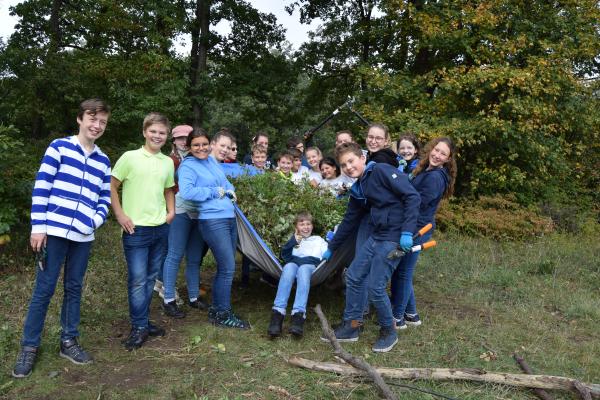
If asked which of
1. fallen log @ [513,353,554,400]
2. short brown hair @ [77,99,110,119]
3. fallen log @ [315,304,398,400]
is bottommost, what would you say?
fallen log @ [513,353,554,400]

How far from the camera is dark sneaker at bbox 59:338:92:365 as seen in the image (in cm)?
316

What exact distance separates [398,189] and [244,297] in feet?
6.81

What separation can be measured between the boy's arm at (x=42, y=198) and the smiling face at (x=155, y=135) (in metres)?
0.63

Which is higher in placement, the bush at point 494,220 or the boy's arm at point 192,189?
the boy's arm at point 192,189

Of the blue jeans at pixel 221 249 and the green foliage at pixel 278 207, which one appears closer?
the blue jeans at pixel 221 249

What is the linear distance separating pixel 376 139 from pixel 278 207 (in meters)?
1.02

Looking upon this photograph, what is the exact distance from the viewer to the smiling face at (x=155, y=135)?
3.31m

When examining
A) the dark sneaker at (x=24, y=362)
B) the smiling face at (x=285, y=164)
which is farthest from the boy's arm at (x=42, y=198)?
the smiling face at (x=285, y=164)

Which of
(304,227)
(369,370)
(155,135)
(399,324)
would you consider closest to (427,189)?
(304,227)

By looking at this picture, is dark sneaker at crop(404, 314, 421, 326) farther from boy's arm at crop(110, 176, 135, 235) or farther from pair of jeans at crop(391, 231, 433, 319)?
boy's arm at crop(110, 176, 135, 235)

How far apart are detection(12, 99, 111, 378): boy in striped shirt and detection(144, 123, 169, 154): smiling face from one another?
321mm

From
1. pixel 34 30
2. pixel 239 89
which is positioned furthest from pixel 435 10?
pixel 34 30

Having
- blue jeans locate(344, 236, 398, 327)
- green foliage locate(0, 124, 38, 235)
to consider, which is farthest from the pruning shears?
green foliage locate(0, 124, 38, 235)

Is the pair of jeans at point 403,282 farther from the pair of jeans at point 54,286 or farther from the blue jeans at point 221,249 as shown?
the pair of jeans at point 54,286
